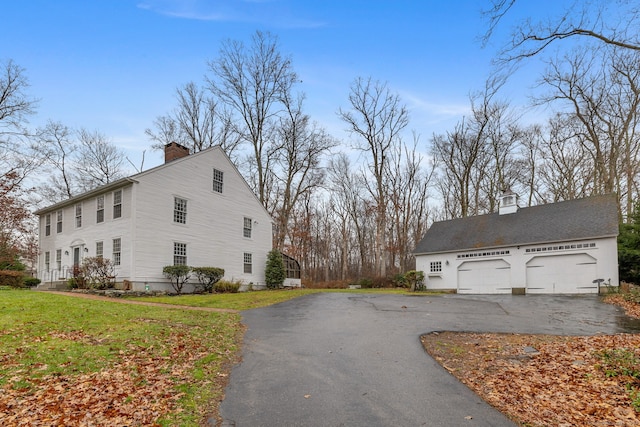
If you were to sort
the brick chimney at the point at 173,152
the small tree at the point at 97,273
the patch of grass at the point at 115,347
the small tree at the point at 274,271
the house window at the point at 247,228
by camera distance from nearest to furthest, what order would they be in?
the patch of grass at the point at 115,347, the small tree at the point at 97,273, the brick chimney at the point at 173,152, the house window at the point at 247,228, the small tree at the point at 274,271

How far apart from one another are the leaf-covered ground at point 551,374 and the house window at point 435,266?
1658 cm

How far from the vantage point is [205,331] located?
8.89 meters

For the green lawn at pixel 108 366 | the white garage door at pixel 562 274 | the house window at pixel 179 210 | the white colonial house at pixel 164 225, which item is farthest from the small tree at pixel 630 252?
the house window at pixel 179 210

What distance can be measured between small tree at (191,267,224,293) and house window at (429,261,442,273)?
13.8 meters

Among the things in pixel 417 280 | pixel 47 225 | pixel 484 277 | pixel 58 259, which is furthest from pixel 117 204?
pixel 484 277

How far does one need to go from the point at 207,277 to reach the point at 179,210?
3.85 metres

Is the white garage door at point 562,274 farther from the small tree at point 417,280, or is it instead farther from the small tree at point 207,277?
the small tree at point 207,277

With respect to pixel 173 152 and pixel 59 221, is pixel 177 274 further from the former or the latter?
pixel 59 221

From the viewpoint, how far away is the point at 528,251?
2130 cm

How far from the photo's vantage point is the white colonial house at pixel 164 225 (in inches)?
706

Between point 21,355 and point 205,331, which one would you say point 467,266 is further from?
point 21,355

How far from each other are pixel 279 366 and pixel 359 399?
1.86m

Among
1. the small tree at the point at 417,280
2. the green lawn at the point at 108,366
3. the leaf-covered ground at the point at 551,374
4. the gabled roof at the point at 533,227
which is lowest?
the small tree at the point at 417,280

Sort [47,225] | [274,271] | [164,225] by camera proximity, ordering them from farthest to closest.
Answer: [274,271]
[47,225]
[164,225]
